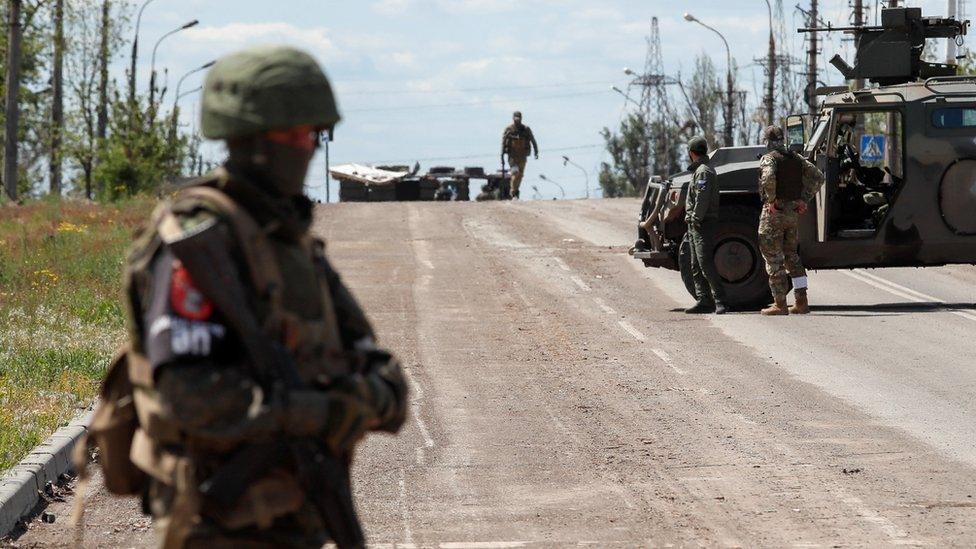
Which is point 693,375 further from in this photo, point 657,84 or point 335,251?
point 657,84

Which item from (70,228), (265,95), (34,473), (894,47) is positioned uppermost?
(894,47)

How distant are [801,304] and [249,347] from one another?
13963 millimetres

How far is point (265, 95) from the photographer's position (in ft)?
11.0

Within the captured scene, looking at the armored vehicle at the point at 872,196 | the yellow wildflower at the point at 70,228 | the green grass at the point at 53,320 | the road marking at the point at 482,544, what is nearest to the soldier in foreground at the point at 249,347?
the road marking at the point at 482,544

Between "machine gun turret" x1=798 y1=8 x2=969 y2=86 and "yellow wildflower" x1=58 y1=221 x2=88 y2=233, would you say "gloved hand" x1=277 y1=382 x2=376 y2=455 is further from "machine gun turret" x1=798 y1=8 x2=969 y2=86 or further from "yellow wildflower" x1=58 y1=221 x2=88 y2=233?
"yellow wildflower" x1=58 y1=221 x2=88 y2=233

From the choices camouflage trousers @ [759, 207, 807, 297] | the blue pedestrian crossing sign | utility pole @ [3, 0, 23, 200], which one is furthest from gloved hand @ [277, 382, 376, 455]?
utility pole @ [3, 0, 23, 200]

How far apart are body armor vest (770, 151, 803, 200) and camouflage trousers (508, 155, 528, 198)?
21.9m

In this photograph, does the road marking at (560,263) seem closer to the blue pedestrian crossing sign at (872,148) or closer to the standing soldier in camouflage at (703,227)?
the standing soldier in camouflage at (703,227)

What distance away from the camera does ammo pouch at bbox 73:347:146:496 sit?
3625mm

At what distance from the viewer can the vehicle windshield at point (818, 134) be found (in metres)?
16.5

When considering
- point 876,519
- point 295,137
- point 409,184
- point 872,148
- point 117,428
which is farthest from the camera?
point 409,184

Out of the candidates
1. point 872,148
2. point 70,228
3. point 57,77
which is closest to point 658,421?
point 872,148

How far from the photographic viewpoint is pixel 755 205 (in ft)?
55.2

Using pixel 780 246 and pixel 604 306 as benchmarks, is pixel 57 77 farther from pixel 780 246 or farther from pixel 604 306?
pixel 780 246
